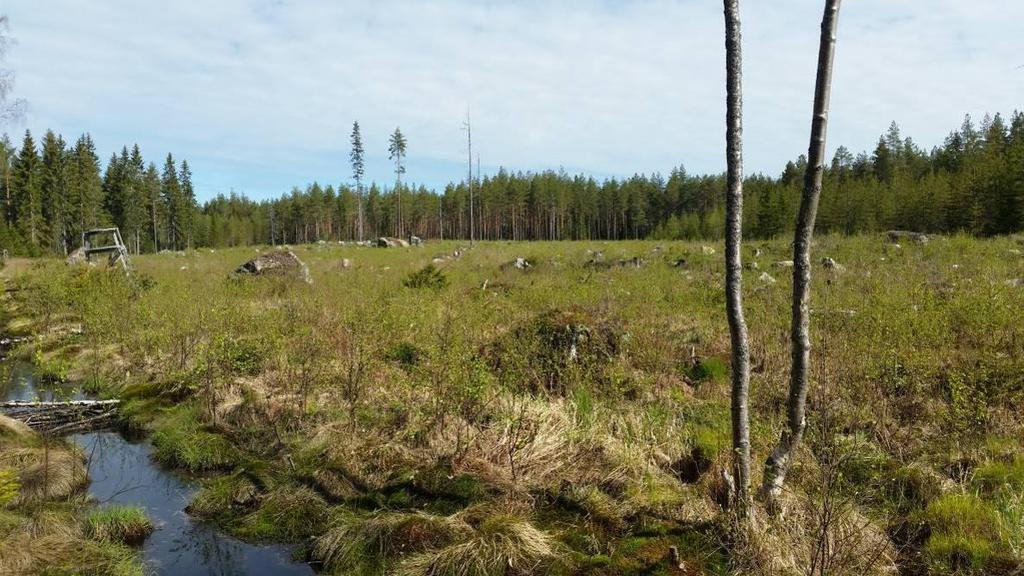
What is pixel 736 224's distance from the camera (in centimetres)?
444

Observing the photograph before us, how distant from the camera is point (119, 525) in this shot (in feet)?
18.4

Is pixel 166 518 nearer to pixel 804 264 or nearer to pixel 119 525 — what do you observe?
pixel 119 525

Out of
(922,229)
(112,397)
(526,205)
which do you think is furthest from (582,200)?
(112,397)

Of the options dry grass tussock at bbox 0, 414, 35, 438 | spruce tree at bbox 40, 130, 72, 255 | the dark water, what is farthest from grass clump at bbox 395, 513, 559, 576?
spruce tree at bbox 40, 130, 72, 255

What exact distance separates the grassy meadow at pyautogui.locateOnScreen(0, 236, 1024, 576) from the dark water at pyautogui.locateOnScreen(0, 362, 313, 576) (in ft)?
0.64

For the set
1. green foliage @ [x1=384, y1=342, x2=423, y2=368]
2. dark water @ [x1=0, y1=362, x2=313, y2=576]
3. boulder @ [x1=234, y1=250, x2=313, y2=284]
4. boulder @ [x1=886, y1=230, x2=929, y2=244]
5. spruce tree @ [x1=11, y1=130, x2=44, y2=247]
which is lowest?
dark water @ [x1=0, y1=362, x2=313, y2=576]

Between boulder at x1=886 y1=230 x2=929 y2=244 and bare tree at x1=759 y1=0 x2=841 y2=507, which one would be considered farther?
boulder at x1=886 y1=230 x2=929 y2=244

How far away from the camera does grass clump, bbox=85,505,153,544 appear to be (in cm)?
547

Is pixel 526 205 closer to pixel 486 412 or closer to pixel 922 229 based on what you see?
pixel 922 229

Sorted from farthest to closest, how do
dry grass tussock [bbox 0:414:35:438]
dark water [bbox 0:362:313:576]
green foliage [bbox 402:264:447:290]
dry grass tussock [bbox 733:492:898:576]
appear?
1. green foliage [bbox 402:264:447:290]
2. dry grass tussock [bbox 0:414:35:438]
3. dark water [bbox 0:362:313:576]
4. dry grass tussock [bbox 733:492:898:576]

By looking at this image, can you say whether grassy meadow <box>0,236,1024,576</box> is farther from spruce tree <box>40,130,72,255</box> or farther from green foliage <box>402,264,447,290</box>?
spruce tree <box>40,130,72,255</box>

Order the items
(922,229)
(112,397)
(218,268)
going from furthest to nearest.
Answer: (922,229), (218,268), (112,397)

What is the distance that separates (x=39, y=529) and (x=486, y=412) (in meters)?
4.40

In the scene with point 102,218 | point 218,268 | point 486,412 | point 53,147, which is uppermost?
point 53,147
